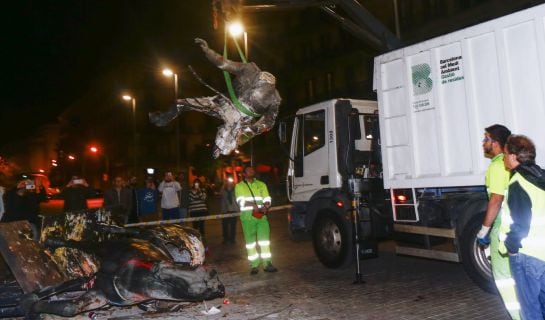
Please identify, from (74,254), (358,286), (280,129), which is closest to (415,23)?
(280,129)

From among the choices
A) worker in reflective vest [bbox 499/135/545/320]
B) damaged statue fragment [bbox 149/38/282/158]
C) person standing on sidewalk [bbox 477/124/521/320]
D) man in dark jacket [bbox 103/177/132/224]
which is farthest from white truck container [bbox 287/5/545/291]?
man in dark jacket [bbox 103/177/132/224]

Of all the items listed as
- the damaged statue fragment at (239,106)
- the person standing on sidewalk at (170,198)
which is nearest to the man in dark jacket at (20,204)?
the person standing on sidewalk at (170,198)

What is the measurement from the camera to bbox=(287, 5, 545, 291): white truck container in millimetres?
5711

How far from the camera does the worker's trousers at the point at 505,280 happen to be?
4457 millimetres

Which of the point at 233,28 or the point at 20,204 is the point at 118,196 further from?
the point at 233,28

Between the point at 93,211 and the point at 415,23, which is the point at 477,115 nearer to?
the point at 93,211

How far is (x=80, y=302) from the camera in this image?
4930 mm

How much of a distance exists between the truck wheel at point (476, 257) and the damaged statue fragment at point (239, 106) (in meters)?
2.82

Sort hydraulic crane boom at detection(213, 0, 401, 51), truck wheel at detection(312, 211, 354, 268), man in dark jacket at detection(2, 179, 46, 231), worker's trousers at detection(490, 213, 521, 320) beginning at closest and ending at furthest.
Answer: worker's trousers at detection(490, 213, 521, 320), truck wheel at detection(312, 211, 354, 268), hydraulic crane boom at detection(213, 0, 401, 51), man in dark jacket at detection(2, 179, 46, 231)

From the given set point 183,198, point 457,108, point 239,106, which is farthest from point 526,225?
point 183,198

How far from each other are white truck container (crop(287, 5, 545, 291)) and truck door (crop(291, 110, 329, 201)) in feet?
0.08

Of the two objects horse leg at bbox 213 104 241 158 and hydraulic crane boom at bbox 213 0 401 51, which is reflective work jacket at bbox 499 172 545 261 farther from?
hydraulic crane boom at bbox 213 0 401 51

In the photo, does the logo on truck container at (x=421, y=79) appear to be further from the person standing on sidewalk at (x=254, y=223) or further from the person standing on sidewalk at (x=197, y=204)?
the person standing on sidewalk at (x=197, y=204)

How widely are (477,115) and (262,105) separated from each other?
8.78 feet
